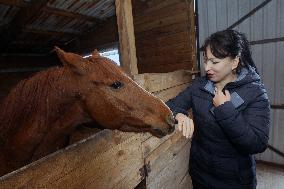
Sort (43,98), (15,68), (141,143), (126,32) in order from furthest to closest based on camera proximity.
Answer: (15,68) → (126,32) → (141,143) → (43,98)

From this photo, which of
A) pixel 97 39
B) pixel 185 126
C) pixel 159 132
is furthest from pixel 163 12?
pixel 159 132

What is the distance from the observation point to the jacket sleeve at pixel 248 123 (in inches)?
70.4

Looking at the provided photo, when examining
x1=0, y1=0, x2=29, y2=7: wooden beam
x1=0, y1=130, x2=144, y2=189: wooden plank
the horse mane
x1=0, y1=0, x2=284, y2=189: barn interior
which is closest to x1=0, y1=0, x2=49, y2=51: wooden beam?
x1=0, y1=0, x2=284, y2=189: barn interior

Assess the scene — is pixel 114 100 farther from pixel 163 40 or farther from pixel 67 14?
pixel 67 14

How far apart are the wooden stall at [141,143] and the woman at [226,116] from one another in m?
0.59

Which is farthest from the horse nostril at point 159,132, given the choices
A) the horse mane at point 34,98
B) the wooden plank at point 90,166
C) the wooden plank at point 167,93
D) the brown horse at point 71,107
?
the wooden plank at point 167,93

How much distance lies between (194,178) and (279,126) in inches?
165

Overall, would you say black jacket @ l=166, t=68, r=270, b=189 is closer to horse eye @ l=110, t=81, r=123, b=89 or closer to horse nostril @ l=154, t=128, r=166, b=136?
horse nostril @ l=154, t=128, r=166, b=136

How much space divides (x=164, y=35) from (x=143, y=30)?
64 centimetres

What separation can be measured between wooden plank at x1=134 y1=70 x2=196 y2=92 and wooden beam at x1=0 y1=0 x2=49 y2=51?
2683mm

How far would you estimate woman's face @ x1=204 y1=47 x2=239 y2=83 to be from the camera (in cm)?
206

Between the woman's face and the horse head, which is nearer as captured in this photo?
the horse head

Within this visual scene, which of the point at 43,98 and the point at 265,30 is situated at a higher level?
the point at 265,30

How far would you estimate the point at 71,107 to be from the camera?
169 cm
